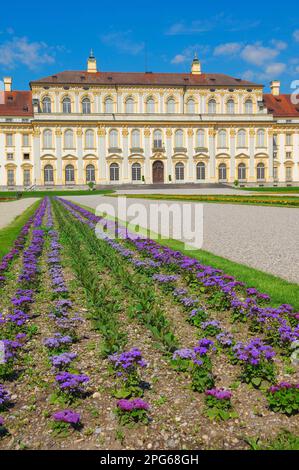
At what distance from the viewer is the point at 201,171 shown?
59.2 meters

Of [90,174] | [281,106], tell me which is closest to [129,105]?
[90,174]

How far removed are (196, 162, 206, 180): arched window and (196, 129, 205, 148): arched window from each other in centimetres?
254

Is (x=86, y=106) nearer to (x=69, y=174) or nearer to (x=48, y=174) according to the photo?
(x=69, y=174)

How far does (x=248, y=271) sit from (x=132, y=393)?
434cm

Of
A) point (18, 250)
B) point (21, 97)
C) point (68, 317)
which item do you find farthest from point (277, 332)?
point (21, 97)

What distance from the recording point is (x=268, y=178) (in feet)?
198

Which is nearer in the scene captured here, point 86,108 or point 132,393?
point 132,393

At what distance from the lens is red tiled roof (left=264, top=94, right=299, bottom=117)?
2469 inches

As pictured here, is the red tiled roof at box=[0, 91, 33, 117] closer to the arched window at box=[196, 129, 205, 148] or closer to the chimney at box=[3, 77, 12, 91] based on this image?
the chimney at box=[3, 77, 12, 91]

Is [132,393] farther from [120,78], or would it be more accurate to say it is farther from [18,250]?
[120,78]

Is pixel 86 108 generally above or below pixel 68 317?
above

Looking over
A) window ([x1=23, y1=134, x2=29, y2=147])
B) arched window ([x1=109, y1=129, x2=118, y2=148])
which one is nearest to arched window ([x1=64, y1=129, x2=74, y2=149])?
arched window ([x1=109, y1=129, x2=118, y2=148])

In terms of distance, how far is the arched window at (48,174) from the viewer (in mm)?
56344

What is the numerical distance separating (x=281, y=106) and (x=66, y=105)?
31124mm
